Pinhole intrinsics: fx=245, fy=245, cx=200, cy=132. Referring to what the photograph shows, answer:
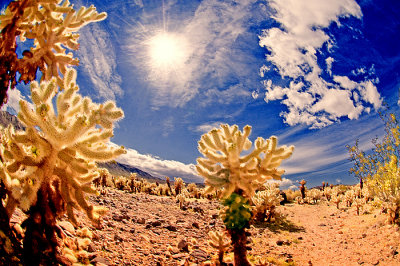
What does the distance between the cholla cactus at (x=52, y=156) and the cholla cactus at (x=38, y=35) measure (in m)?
0.55

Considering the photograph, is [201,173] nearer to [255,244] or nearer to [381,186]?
[255,244]

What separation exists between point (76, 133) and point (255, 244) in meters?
7.06

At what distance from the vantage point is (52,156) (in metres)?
2.78

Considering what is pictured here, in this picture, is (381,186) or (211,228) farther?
(381,186)

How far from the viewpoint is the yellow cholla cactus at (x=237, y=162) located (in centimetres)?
416

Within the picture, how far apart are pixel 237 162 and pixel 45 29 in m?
3.89

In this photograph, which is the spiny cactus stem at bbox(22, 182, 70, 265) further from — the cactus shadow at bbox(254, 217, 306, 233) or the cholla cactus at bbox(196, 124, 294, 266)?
the cactus shadow at bbox(254, 217, 306, 233)

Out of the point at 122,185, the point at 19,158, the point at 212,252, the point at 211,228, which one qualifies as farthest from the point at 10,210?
the point at 122,185

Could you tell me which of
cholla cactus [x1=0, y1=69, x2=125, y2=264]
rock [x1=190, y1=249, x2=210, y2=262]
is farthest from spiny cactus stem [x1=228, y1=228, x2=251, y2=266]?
cholla cactus [x1=0, y1=69, x2=125, y2=264]

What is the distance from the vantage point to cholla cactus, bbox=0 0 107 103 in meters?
3.08

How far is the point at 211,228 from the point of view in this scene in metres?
8.74

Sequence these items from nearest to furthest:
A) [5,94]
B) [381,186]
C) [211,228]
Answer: [5,94] → [211,228] → [381,186]

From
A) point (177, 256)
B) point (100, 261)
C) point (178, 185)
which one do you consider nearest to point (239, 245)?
point (177, 256)

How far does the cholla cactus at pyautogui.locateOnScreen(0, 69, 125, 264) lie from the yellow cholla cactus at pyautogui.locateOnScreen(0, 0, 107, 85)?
103 centimetres
